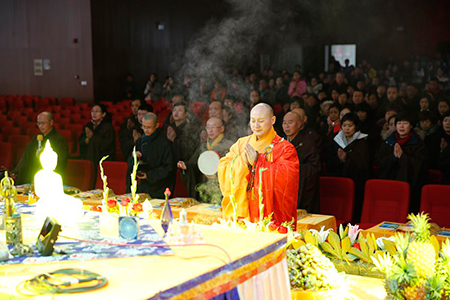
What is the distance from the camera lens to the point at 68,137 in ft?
34.8

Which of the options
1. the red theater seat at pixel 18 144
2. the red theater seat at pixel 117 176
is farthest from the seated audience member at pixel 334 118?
the red theater seat at pixel 18 144

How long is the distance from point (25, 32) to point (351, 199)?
1397cm

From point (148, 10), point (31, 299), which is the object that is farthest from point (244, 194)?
point (148, 10)

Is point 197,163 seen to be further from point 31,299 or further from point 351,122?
point 31,299

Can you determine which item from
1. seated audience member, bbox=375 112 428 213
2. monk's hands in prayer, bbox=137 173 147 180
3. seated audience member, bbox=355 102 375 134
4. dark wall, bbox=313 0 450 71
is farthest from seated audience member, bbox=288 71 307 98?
monk's hands in prayer, bbox=137 173 147 180

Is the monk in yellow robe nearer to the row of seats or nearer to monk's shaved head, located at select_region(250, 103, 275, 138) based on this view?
monk's shaved head, located at select_region(250, 103, 275, 138)

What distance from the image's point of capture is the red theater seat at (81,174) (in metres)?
7.45

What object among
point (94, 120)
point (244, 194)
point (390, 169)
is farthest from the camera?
point (94, 120)

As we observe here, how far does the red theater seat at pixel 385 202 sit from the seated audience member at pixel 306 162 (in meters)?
0.53

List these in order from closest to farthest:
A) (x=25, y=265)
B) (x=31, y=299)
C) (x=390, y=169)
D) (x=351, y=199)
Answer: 1. (x=31, y=299)
2. (x=25, y=265)
3. (x=351, y=199)
4. (x=390, y=169)

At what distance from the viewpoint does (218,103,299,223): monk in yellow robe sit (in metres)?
4.86

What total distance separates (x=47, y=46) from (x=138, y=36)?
2.65m

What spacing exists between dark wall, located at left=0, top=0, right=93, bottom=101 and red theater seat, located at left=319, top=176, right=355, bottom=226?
11.6 metres

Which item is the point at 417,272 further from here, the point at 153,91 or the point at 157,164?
the point at 153,91
